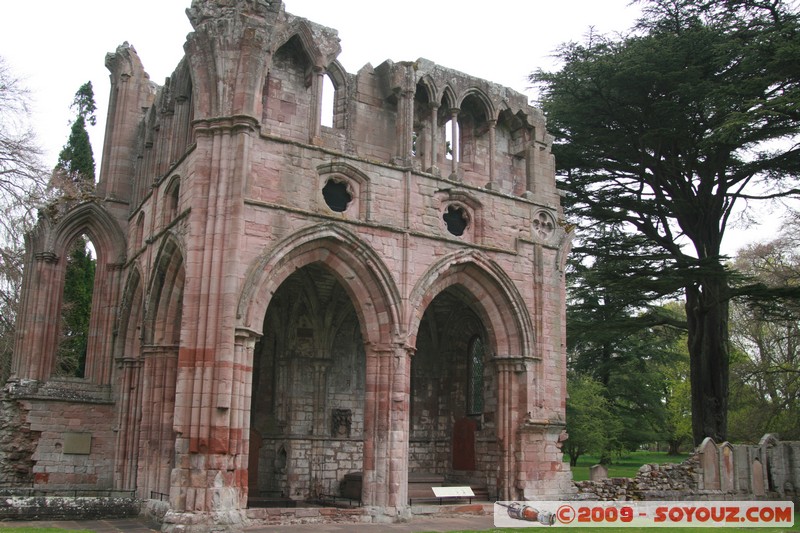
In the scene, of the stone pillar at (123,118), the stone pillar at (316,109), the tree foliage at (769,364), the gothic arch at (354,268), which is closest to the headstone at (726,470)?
the tree foliage at (769,364)

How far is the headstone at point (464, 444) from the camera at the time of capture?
59.9 feet

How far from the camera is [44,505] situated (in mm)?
13133

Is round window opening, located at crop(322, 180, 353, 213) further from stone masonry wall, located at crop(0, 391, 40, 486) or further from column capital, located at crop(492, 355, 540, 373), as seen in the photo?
stone masonry wall, located at crop(0, 391, 40, 486)

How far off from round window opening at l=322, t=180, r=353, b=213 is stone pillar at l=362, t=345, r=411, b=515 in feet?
8.95

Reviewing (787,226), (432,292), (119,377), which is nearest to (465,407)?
(432,292)

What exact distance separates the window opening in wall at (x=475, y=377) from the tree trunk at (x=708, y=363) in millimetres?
6732

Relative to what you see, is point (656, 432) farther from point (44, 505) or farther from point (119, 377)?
point (44, 505)

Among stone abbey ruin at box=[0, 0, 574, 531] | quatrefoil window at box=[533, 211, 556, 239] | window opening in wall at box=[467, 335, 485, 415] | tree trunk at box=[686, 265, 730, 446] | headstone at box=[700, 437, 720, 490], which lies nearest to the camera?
stone abbey ruin at box=[0, 0, 574, 531]

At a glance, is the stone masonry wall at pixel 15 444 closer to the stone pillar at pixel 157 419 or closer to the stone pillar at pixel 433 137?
the stone pillar at pixel 157 419

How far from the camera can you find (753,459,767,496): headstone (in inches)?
805

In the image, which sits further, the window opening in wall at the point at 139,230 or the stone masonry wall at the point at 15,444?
the window opening in wall at the point at 139,230

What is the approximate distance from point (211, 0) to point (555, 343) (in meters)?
9.77

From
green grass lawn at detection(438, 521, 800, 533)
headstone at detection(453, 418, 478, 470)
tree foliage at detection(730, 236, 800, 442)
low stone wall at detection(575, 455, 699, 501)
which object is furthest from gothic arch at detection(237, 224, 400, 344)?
tree foliage at detection(730, 236, 800, 442)

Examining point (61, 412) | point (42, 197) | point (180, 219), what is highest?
point (42, 197)
